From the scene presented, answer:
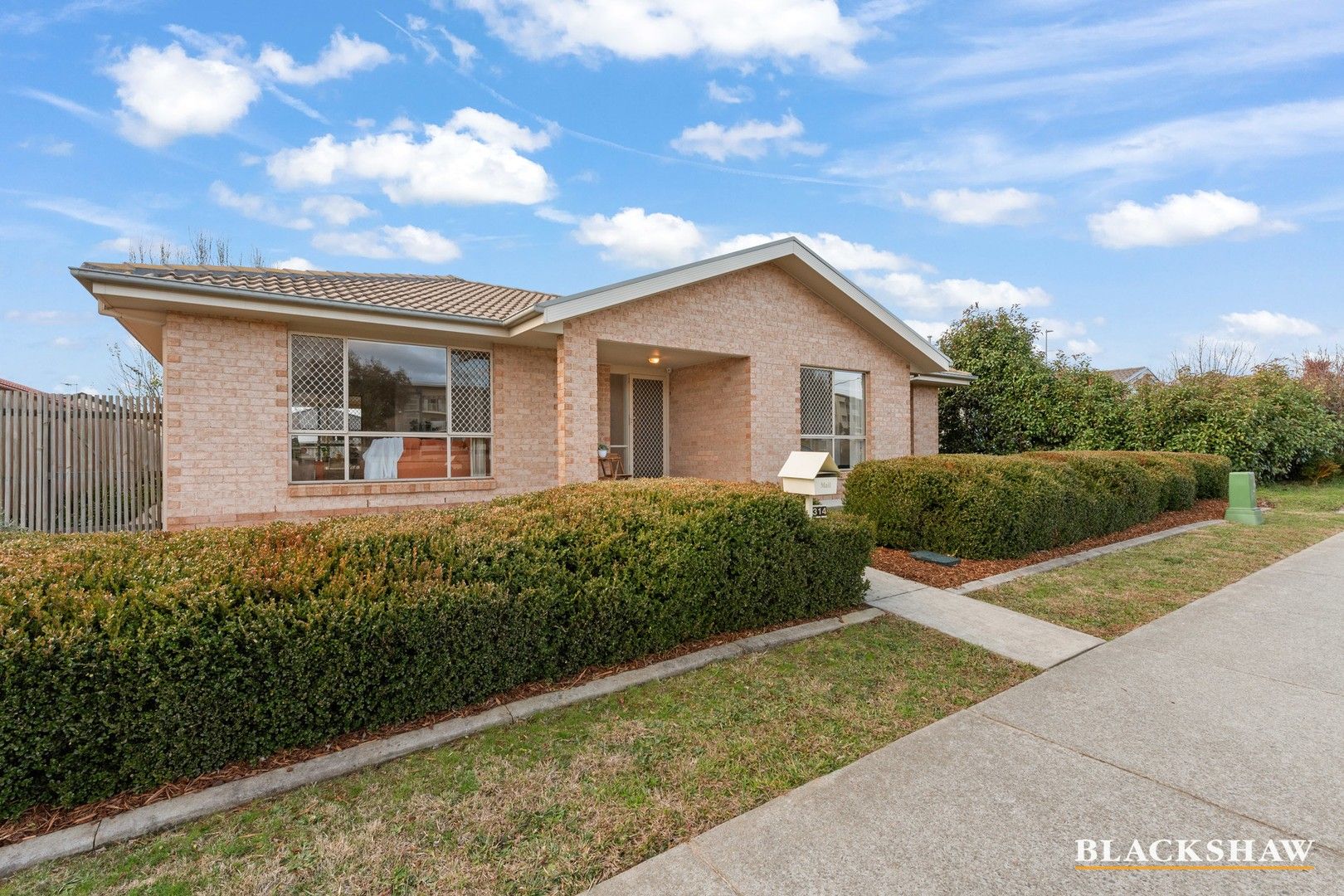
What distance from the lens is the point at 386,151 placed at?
48.0ft

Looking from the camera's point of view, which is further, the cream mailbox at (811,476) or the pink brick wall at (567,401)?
the pink brick wall at (567,401)

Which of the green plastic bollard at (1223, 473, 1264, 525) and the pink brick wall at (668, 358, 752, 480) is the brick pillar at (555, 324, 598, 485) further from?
the green plastic bollard at (1223, 473, 1264, 525)

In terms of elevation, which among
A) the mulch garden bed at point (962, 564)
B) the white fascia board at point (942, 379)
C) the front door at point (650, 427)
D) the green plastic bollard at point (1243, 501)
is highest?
the white fascia board at point (942, 379)

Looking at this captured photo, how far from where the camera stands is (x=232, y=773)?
274cm

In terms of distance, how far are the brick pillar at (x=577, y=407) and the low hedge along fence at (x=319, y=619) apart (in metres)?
4.09

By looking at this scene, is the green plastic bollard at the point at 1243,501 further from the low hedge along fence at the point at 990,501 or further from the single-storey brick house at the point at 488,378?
the single-storey brick house at the point at 488,378

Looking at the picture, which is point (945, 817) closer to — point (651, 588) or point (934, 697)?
point (934, 697)

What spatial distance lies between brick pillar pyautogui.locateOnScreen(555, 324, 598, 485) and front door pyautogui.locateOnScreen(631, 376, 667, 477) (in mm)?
4002

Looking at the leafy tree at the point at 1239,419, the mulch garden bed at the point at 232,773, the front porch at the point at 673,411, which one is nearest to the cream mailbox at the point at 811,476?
the mulch garden bed at the point at 232,773

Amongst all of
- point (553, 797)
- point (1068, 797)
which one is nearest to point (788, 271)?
point (1068, 797)

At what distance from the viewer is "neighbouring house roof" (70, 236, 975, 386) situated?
278 inches

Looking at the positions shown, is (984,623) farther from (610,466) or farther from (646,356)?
(610,466)

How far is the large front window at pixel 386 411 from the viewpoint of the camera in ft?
27.7

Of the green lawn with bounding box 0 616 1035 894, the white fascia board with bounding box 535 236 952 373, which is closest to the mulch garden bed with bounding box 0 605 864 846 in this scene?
the green lawn with bounding box 0 616 1035 894
